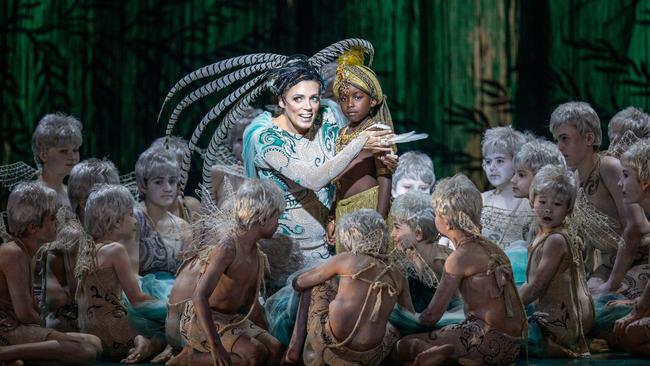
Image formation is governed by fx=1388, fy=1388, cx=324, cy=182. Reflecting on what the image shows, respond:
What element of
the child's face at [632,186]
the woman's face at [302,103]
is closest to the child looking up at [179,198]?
the woman's face at [302,103]

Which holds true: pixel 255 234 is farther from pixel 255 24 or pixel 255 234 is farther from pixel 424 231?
pixel 255 24

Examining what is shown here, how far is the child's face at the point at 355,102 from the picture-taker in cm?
600

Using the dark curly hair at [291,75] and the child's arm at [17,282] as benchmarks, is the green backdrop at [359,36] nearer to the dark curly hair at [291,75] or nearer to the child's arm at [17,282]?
the dark curly hair at [291,75]

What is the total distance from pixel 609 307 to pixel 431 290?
79 cm

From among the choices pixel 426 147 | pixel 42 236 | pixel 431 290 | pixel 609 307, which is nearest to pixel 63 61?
pixel 426 147

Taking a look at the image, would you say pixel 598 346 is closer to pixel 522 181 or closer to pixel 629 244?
pixel 629 244

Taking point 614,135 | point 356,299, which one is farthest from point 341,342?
point 614,135

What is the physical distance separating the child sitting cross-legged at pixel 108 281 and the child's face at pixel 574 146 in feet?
6.94

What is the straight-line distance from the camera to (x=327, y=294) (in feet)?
18.1

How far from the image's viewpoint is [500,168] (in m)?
6.91

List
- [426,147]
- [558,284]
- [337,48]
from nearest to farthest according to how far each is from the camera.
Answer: [558,284] < [337,48] < [426,147]

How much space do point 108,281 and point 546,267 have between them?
6.12ft

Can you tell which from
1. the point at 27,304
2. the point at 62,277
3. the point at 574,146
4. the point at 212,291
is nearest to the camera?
the point at 212,291

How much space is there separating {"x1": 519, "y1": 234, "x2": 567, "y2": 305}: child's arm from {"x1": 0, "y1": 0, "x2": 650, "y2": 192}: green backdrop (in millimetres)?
2357
